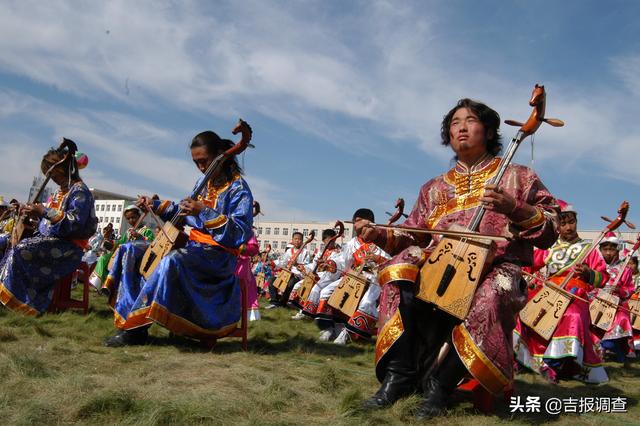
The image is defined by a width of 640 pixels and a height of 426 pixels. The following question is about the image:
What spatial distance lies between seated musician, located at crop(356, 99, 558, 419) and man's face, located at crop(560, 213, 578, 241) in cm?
233

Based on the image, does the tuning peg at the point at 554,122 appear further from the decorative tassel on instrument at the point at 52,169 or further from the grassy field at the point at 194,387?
the decorative tassel on instrument at the point at 52,169

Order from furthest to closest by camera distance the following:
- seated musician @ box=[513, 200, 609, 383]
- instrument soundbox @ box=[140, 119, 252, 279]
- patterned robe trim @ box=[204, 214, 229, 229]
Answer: seated musician @ box=[513, 200, 609, 383] → instrument soundbox @ box=[140, 119, 252, 279] → patterned robe trim @ box=[204, 214, 229, 229]

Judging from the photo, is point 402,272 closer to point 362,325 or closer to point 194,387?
point 194,387

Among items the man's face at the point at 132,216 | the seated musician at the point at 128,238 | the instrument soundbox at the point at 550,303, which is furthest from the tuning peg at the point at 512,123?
the man's face at the point at 132,216

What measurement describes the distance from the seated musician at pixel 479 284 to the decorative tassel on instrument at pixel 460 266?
10cm

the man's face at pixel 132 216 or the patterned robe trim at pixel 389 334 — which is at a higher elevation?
the man's face at pixel 132 216

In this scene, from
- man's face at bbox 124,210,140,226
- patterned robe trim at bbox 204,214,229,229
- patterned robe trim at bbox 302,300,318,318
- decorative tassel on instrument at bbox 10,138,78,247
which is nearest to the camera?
patterned robe trim at bbox 204,214,229,229

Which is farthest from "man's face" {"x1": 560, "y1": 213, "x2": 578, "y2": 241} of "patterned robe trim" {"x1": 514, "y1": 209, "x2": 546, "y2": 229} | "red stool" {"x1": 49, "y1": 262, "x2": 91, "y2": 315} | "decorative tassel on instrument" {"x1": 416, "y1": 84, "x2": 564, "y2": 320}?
"red stool" {"x1": 49, "y1": 262, "x2": 91, "y2": 315}

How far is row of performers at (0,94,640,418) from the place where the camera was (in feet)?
9.49

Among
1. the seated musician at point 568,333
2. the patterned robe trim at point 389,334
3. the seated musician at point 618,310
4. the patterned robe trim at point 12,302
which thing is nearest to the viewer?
the patterned robe trim at point 389,334

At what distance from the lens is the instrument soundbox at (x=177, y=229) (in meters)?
4.81

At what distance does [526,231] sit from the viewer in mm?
3041

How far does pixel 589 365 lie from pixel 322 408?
3352 mm

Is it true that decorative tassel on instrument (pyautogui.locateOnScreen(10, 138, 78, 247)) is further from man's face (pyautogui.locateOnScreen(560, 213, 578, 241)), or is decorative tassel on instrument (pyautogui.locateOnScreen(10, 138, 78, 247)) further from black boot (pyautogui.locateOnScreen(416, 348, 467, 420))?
man's face (pyautogui.locateOnScreen(560, 213, 578, 241))
